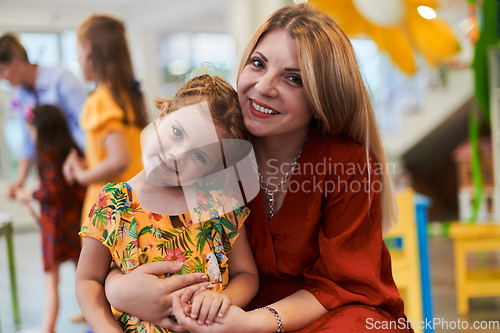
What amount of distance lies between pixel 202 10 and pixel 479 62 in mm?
4200

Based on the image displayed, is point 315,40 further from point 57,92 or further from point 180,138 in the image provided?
point 57,92

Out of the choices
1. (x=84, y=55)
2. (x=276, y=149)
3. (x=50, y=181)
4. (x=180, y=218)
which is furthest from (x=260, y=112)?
(x=50, y=181)

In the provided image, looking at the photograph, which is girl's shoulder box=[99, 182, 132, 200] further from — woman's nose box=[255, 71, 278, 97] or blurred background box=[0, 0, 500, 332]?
blurred background box=[0, 0, 500, 332]

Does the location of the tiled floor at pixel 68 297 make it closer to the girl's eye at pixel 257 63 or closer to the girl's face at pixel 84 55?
the girl's face at pixel 84 55

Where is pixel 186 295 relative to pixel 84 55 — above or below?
below

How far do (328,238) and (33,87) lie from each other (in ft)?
5.74

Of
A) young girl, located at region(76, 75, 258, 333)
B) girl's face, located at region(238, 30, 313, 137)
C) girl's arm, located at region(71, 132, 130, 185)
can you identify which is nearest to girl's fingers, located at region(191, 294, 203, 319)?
young girl, located at region(76, 75, 258, 333)

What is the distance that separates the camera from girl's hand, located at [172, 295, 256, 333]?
0.73m

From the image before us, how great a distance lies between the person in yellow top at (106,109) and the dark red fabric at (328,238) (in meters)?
0.77

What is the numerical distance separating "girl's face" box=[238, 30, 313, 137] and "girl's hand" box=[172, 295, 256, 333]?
37 cm

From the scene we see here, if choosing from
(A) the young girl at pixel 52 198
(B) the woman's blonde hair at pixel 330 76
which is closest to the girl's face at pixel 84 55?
(A) the young girl at pixel 52 198

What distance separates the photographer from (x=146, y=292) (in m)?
0.73

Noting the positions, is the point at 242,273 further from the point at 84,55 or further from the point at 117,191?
the point at 84,55

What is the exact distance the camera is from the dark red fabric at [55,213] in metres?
2.08
